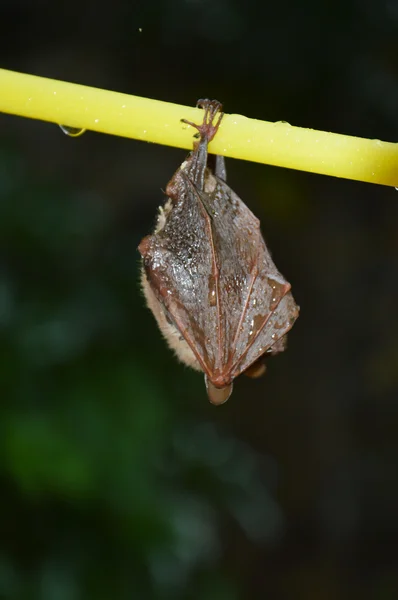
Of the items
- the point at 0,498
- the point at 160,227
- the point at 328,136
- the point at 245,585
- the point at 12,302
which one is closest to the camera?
the point at 328,136

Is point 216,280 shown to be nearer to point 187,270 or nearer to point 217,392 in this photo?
point 187,270

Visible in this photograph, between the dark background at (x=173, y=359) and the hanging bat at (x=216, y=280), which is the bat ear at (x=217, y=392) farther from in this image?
the dark background at (x=173, y=359)

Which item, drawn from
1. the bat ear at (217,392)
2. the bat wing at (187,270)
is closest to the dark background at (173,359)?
the bat wing at (187,270)

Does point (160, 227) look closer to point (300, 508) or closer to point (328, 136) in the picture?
point (328, 136)

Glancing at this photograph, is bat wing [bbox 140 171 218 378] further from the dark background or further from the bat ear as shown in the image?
the dark background

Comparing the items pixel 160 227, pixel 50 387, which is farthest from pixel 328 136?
pixel 50 387

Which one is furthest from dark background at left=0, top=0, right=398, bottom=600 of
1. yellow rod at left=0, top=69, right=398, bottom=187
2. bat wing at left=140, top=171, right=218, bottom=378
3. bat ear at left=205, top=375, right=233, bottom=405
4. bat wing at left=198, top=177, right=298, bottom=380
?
yellow rod at left=0, top=69, right=398, bottom=187
